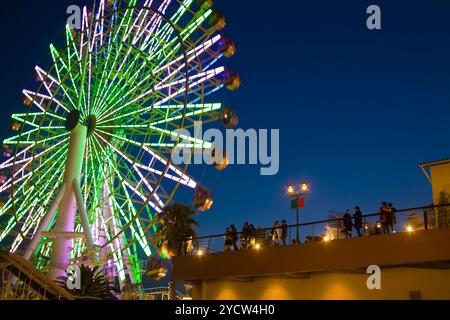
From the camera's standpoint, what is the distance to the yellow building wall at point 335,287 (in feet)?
48.4

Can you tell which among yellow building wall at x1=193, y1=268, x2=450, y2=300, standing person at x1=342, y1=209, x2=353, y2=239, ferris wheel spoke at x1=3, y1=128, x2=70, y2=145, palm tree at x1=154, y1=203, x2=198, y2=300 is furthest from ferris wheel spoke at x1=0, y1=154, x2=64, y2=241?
standing person at x1=342, y1=209, x2=353, y2=239

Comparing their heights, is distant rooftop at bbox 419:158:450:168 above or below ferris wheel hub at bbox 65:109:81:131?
below

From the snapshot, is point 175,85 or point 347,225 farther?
point 175,85

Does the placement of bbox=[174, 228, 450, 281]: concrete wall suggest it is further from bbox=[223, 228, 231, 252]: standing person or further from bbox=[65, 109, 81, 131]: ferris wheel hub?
bbox=[65, 109, 81, 131]: ferris wheel hub

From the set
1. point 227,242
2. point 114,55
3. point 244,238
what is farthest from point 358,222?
point 114,55

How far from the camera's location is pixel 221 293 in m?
19.2

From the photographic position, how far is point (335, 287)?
16609 millimetres

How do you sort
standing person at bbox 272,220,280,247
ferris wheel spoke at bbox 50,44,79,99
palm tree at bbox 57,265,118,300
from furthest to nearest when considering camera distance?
1. ferris wheel spoke at bbox 50,44,79,99
2. palm tree at bbox 57,265,118,300
3. standing person at bbox 272,220,280,247

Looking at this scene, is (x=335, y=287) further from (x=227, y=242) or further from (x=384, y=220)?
(x=227, y=242)

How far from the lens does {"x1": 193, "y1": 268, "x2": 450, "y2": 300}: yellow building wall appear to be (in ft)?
48.4
